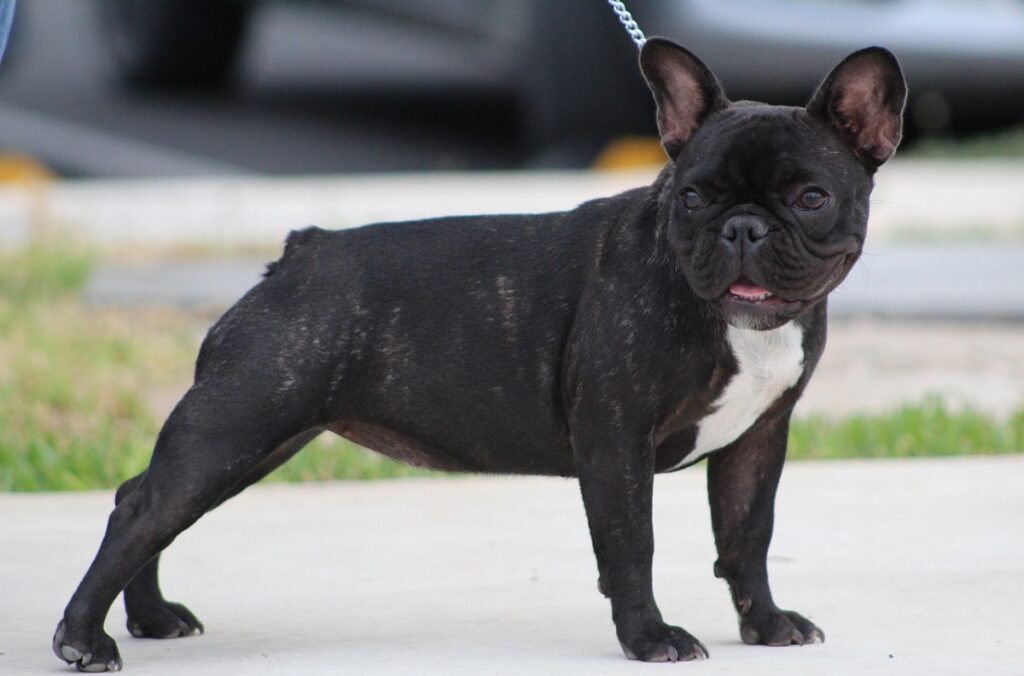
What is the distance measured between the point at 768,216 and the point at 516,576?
155 centimetres

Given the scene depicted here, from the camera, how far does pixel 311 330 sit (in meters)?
4.11

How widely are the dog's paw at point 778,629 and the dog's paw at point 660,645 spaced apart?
26 cm

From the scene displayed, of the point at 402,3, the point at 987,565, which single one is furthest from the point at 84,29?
the point at 987,565

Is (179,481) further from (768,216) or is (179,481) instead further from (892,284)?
(892,284)

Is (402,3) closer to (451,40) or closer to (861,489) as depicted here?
(451,40)

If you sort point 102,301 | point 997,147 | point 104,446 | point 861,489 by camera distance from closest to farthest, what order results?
point 861,489 → point 104,446 → point 102,301 → point 997,147

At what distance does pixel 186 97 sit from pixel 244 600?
1145 centimetres

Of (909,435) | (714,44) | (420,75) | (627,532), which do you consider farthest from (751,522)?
(420,75)

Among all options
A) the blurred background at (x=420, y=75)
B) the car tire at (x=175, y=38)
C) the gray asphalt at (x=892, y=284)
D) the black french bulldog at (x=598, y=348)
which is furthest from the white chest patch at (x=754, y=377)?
the car tire at (x=175, y=38)

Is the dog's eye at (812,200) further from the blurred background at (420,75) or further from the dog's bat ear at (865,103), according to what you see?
the blurred background at (420,75)

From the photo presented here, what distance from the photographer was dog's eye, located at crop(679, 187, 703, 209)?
386 cm

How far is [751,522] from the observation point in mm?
4270

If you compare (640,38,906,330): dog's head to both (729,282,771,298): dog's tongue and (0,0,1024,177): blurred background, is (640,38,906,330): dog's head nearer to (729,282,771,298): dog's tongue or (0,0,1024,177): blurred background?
(729,282,771,298): dog's tongue

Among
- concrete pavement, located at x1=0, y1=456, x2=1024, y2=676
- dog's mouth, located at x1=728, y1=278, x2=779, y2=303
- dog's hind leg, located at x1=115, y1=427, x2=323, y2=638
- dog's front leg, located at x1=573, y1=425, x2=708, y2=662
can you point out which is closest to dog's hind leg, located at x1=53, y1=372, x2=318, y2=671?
concrete pavement, located at x1=0, y1=456, x2=1024, y2=676
